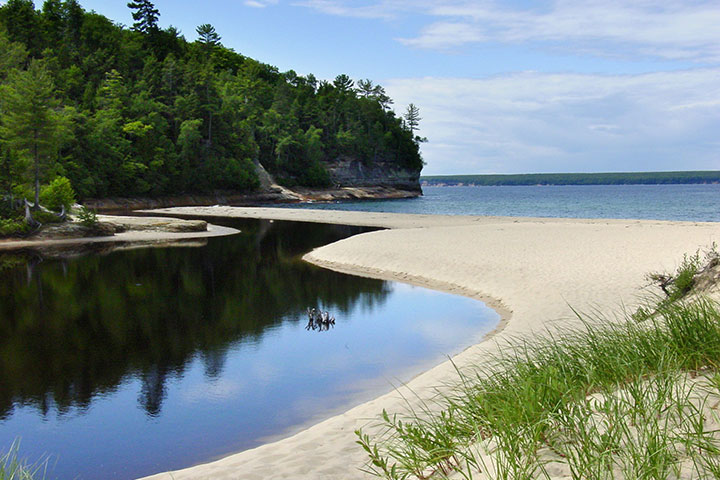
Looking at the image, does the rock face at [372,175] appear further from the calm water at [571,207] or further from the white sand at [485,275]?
the white sand at [485,275]

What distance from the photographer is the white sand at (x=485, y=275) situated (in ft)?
19.6

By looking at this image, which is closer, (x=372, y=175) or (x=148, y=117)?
(x=148, y=117)

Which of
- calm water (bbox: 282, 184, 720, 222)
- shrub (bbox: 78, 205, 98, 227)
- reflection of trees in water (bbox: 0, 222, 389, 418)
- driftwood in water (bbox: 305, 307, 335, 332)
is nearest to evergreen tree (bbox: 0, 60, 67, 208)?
shrub (bbox: 78, 205, 98, 227)

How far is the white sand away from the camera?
235 inches

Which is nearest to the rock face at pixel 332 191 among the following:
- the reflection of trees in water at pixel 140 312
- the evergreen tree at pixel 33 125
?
the evergreen tree at pixel 33 125

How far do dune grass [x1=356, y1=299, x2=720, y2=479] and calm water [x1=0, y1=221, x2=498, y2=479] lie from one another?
3.40 meters

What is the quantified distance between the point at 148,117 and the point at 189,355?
7070 centimetres

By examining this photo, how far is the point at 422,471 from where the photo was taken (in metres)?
3.98

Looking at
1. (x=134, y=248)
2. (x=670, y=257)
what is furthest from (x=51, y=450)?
(x=134, y=248)

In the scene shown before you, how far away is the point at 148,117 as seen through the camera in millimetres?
74625

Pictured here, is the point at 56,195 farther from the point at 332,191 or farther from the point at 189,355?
the point at 332,191

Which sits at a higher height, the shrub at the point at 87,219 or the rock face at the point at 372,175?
the rock face at the point at 372,175

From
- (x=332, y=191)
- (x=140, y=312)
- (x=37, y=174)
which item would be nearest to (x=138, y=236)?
(x=37, y=174)

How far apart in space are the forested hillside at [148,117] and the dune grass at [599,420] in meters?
32.0
